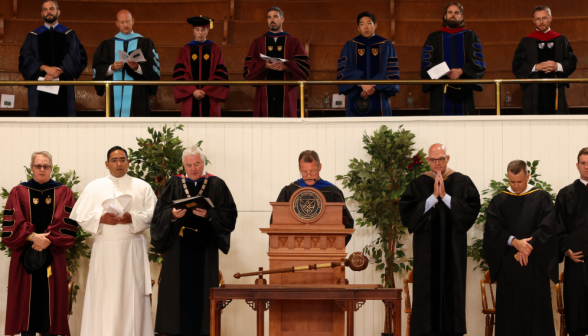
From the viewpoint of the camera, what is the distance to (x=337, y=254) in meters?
5.36

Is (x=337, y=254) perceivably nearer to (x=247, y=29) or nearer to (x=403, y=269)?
(x=403, y=269)

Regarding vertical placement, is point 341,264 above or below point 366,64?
below

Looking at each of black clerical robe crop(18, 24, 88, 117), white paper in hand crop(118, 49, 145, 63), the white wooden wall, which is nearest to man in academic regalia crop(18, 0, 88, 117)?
black clerical robe crop(18, 24, 88, 117)

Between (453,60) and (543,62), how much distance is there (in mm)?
972

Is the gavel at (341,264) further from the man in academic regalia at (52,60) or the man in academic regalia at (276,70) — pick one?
the man in academic regalia at (52,60)

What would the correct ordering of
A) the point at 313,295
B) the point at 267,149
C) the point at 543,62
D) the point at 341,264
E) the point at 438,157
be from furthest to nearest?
the point at 543,62, the point at 267,149, the point at 438,157, the point at 341,264, the point at 313,295

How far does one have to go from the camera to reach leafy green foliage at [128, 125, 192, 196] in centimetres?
722

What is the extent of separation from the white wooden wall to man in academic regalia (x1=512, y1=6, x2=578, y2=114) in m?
0.53

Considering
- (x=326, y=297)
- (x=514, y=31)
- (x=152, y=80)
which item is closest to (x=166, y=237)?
(x=326, y=297)

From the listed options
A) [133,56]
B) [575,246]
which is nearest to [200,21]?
[133,56]

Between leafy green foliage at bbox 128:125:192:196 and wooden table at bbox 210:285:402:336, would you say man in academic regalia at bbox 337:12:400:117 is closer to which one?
leafy green foliage at bbox 128:125:192:196

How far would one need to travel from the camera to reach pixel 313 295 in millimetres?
4918

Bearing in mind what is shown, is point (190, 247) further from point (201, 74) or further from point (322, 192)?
point (201, 74)

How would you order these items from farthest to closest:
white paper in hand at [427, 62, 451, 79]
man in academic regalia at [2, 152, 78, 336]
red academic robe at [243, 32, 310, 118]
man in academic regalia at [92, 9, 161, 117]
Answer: red academic robe at [243, 32, 310, 118]
man in academic regalia at [92, 9, 161, 117]
white paper in hand at [427, 62, 451, 79]
man in academic regalia at [2, 152, 78, 336]
